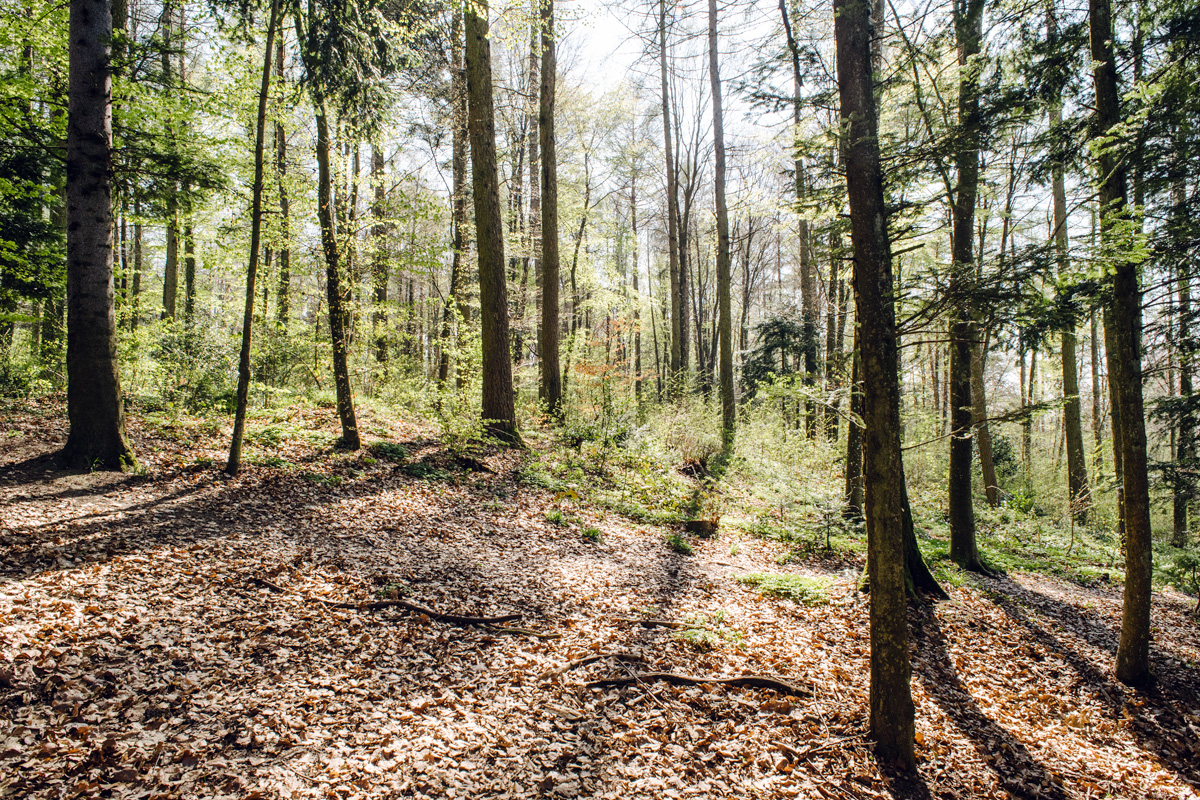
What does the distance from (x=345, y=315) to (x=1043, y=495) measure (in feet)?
60.6

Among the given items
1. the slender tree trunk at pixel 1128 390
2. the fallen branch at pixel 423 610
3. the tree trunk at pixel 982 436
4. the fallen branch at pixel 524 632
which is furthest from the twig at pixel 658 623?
the tree trunk at pixel 982 436

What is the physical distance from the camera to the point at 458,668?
367 cm

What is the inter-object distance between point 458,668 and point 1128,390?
241 inches

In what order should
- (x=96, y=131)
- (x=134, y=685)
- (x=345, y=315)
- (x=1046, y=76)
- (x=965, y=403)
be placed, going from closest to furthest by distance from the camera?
1. (x=134, y=685)
2. (x=1046, y=76)
3. (x=96, y=131)
4. (x=965, y=403)
5. (x=345, y=315)

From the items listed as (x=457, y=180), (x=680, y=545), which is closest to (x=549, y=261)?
(x=457, y=180)

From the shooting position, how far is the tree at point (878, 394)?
3.19 m

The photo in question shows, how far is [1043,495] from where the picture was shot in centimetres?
1473

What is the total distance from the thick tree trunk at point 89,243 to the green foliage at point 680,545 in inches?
266

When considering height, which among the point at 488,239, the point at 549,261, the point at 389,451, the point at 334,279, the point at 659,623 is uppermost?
the point at 549,261

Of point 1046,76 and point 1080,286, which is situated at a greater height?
point 1046,76

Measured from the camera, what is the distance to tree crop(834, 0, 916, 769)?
3.19 m

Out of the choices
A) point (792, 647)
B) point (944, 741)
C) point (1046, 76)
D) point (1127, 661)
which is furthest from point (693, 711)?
point (1046, 76)

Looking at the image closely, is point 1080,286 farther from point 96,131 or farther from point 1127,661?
point 96,131

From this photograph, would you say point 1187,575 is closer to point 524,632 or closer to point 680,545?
point 680,545
